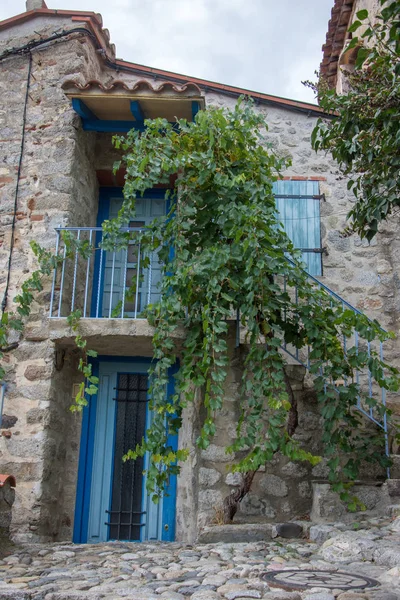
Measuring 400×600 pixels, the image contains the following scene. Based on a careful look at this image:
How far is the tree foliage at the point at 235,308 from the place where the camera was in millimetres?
4887

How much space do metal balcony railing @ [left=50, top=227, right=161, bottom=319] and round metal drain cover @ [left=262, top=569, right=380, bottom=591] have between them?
2727 mm

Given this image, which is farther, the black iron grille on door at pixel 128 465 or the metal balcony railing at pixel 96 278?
the black iron grille on door at pixel 128 465

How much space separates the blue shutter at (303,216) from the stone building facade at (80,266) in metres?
0.08

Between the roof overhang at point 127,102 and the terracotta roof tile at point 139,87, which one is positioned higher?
Result: the terracotta roof tile at point 139,87

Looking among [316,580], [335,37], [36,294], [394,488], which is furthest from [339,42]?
[316,580]

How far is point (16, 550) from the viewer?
4.77 meters

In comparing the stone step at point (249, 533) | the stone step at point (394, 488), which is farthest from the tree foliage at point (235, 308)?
the stone step at point (249, 533)

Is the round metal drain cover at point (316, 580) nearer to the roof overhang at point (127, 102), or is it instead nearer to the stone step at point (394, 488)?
the stone step at point (394, 488)

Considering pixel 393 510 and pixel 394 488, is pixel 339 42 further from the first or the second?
pixel 393 510

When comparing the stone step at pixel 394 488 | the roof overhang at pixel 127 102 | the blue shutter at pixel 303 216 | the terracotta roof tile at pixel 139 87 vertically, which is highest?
the terracotta roof tile at pixel 139 87

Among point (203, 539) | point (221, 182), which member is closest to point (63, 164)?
point (221, 182)

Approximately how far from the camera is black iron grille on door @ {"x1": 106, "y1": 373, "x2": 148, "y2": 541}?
19.9 ft

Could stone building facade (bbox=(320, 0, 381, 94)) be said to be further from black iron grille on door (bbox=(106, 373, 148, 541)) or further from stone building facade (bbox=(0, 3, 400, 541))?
black iron grille on door (bbox=(106, 373, 148, 541))

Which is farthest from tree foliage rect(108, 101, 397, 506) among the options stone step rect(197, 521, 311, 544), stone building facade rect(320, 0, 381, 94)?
stone building facade rect(320, 0, 381, 94)
